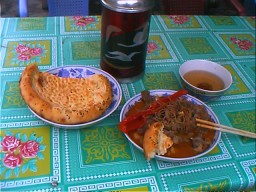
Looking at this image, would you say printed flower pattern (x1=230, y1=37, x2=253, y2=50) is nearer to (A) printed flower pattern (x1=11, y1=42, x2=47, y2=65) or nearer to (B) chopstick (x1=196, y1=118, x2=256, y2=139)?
(B) chopstick (x1=196, y1=118, x2=256, y2=139)

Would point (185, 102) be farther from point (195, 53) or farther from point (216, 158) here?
point (195, 53)

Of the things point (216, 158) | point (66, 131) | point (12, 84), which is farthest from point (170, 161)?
point (12, 84)

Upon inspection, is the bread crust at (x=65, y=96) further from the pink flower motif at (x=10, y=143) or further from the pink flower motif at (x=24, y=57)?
the pink flower motif at (x=24, y=57)

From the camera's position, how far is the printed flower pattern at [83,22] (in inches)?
53.0

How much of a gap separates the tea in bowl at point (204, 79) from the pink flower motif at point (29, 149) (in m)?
0.52

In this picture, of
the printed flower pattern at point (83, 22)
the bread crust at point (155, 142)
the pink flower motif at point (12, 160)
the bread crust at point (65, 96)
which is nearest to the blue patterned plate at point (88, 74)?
the bread crust at point (65, 96)

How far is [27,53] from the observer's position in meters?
1.15

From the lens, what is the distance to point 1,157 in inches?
29.8

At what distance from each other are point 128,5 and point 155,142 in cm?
42

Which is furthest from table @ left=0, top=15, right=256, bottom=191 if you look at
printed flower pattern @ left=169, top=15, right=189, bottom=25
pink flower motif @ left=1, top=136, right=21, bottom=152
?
printed flower pattern @ left=169, top=15, right=189, bottom=25

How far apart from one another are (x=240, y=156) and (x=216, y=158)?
0.26ft

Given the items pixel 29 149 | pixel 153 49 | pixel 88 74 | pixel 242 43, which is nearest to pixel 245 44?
pixel 242 43

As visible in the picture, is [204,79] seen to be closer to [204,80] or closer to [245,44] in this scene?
[204,80]

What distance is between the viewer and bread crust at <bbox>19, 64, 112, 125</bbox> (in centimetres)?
80
